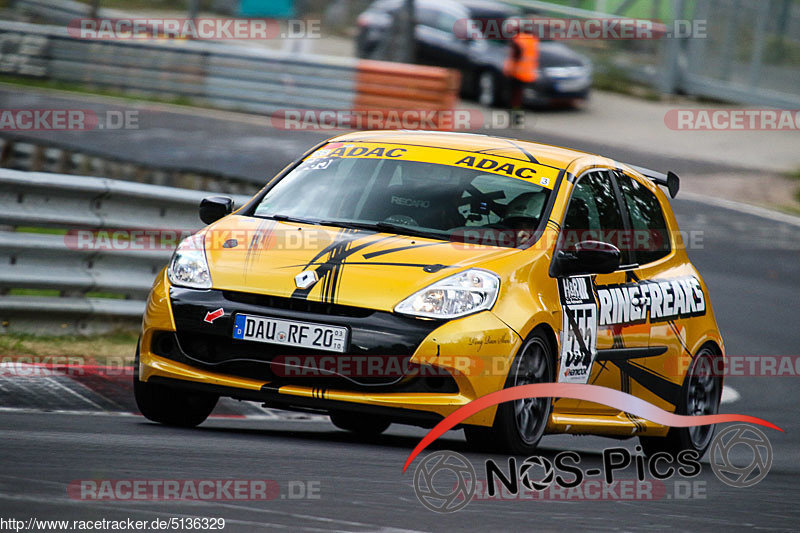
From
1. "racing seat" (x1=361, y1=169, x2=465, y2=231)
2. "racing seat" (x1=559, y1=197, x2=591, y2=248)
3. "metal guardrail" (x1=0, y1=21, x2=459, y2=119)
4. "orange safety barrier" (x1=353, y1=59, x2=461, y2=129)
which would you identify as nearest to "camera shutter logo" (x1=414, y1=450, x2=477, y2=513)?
"racing seat" (x1=361, y1=169, x2=465, y2=231)

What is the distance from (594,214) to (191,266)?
7.47 feet

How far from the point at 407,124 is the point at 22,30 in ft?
25.1

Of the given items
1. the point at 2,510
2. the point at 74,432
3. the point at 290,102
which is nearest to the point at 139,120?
the point at 290,102

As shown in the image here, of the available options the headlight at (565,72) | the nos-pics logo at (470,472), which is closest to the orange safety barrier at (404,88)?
the headlight at (565,72)

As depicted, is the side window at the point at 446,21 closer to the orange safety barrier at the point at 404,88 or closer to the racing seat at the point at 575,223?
the orange safety barrier at the point at 404,88

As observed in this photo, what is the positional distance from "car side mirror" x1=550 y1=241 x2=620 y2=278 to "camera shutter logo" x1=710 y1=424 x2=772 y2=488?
4.28 feet

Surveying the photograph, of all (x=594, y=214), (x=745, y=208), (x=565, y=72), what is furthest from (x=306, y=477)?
(x=565, y=72)

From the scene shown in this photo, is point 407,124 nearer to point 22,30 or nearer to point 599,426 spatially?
point 22,30

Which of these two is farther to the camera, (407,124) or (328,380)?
(407,124)

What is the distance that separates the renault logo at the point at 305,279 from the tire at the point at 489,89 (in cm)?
1997

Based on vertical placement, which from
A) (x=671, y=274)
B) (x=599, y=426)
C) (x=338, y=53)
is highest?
(x=671, y=274)

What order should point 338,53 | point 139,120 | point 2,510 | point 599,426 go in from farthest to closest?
point 338,53 < point 139,120 < point 599,426 < point 2,510

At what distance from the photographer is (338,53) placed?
3531cm

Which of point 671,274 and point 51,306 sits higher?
point 671,274
